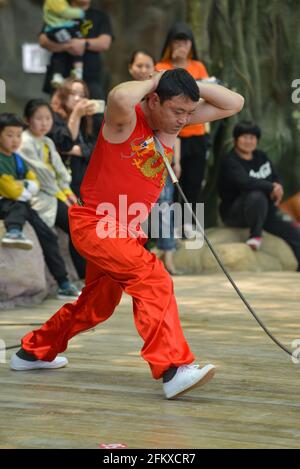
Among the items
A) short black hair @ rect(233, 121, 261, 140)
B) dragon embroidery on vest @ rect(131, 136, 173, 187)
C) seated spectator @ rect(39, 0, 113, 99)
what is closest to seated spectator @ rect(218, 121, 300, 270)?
short black hair @ rect(233, 121, 261, 140)

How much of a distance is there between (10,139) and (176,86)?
2208mm

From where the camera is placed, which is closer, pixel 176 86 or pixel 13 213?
pixel 176 86

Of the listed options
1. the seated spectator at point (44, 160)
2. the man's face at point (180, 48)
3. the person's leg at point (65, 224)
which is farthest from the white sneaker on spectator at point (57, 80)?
the person's leg at point (65, 224)

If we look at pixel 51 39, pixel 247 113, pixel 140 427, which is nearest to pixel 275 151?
pixel 247 113

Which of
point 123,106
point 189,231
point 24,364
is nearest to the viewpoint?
point 123,106

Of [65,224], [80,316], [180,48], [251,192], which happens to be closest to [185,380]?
[80,316]

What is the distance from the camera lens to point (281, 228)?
7.06m

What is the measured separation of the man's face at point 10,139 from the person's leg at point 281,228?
2407 millimetres

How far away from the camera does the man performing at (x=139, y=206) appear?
3.04 metres

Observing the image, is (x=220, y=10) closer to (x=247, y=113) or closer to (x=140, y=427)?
(x=247, y=113)

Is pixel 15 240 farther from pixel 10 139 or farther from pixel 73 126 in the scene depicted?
pixel 73 126

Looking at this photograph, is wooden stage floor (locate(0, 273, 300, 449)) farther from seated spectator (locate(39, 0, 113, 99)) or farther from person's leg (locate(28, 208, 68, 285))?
seated spectator (locate(39, 0, 113, 99))

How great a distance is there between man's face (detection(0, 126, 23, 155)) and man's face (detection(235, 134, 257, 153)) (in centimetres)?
213
